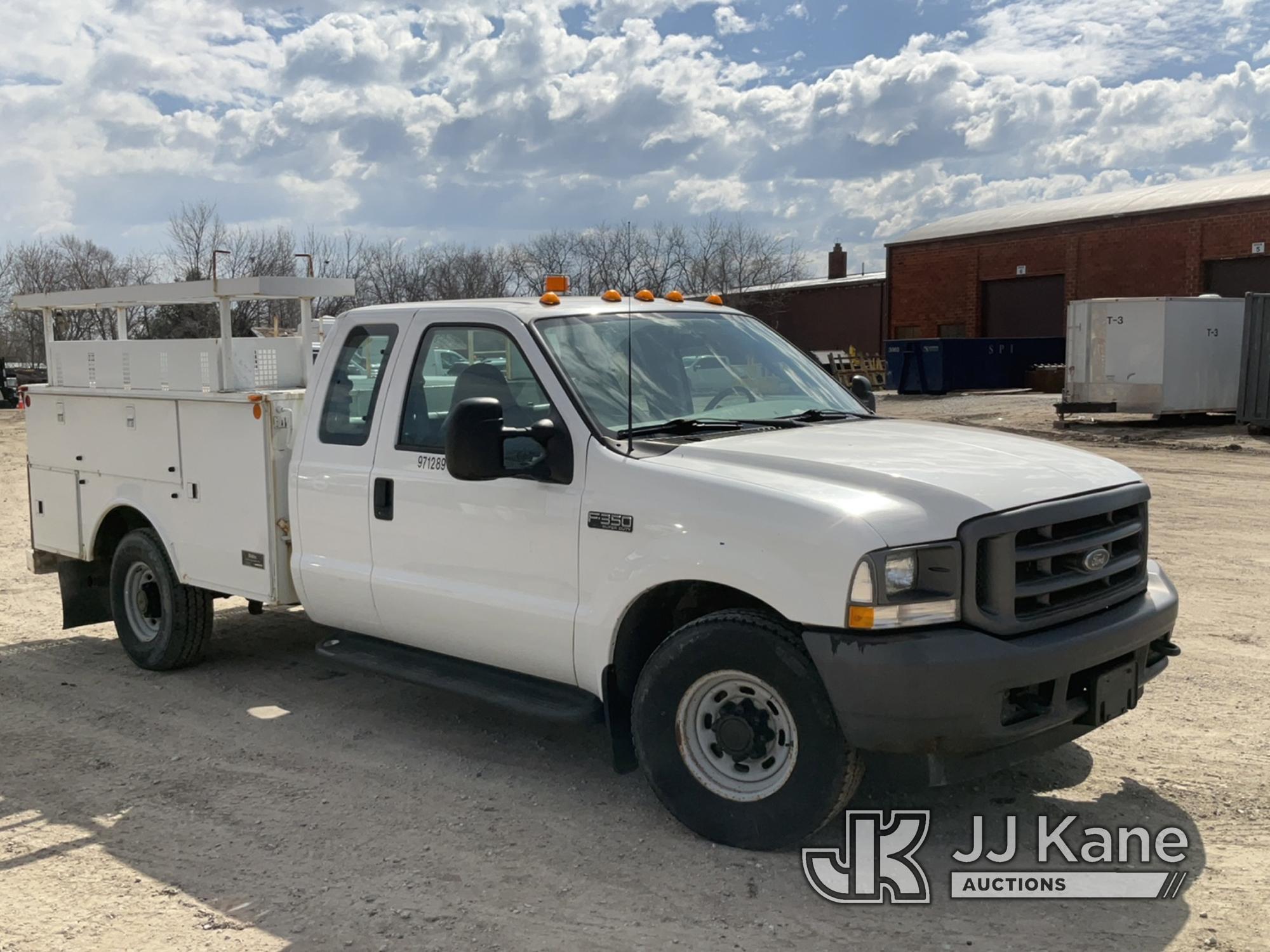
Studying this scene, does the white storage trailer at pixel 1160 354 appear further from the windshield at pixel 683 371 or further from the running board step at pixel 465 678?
the running board step at pixel 465 678

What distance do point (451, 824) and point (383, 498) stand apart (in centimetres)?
151

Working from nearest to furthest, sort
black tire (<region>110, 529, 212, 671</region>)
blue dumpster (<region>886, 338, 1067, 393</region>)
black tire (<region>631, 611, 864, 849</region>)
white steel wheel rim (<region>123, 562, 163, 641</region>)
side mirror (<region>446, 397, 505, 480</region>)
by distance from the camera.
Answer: black tire (<region>631, 611, 864, 849</region>), side mirror (<region>446, 397, 505, 480</region>), black tire (<region>110, 529, 212, 671</region>), white steel wheel rim (<region>123, 562, 163, 641</region>), blue dumpster (<region>886, 338, 1067, 393</region>)

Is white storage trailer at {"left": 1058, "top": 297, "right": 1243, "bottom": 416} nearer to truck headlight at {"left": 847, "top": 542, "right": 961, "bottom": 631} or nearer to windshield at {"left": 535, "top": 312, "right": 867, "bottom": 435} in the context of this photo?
windshield at {"left": 535, "top": 312, "right": 867, "bottom": 435}

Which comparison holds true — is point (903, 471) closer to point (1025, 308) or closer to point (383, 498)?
point (383, 498)

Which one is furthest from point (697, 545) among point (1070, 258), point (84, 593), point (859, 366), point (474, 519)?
point (859, 366)

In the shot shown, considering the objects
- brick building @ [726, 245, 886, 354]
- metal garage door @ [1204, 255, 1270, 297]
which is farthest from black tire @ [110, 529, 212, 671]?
brick building @ [726, 245, 886, 354]

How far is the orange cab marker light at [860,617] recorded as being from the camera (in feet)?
13.1

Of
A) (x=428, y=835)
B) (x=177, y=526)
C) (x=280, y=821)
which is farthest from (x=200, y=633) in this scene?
(x=428, y=835)

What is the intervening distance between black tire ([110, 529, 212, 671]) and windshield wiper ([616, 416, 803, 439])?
3.33 meters

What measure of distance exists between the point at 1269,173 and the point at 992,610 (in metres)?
37.6

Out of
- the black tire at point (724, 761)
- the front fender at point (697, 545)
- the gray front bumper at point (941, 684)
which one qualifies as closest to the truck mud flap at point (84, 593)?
the front fender at point (697, 545)

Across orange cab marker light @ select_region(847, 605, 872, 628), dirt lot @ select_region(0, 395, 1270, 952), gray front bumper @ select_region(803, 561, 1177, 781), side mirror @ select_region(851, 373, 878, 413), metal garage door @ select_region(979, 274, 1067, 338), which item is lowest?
dirt lot @ select_region(0, 395, 1270, 952)

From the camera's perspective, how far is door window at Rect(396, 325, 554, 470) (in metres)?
5.14

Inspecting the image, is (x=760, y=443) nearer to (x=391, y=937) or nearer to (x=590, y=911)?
(x=590, y=911)
